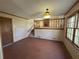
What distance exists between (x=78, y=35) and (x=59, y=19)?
3.34 m

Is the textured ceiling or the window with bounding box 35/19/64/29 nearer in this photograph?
the textured ceiling

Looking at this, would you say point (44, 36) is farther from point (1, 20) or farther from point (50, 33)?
point (1, 20)

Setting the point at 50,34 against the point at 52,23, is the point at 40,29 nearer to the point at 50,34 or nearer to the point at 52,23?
the point at 50,34

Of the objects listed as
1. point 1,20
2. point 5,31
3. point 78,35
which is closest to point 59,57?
point 78,35

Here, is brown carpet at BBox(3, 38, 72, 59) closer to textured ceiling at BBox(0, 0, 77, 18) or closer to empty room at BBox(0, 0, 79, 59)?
empty room at BBox(0, 0, 79, 59)

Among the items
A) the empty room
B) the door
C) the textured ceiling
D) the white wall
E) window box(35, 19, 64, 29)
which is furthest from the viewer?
window box(35, 19, 64, 29)

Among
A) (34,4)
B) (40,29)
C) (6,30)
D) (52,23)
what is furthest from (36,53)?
(52,23)

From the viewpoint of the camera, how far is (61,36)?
4926 mm

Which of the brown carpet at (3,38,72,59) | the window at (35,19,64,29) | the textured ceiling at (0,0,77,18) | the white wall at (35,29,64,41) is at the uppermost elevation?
the textured ceiling at (0,0,77,18)

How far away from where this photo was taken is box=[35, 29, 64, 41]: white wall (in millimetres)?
5001

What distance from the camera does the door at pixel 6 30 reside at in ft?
11.7

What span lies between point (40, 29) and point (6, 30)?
10.1ft

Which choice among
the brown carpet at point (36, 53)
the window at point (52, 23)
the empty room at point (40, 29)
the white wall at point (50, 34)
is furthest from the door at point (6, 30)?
the window at point (52, 23)

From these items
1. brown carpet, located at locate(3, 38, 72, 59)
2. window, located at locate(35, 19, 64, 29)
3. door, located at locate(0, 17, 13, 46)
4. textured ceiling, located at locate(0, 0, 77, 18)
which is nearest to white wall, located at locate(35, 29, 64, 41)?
window, located at locate(35, 19, 64, 29)
